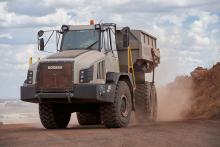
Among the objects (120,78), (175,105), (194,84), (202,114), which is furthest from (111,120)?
(194,84)

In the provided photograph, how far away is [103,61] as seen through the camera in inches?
602

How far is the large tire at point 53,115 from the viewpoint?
52.1ft

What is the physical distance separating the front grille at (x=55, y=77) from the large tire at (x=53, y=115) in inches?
46.2

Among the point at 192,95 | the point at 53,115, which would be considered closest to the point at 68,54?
the point at 53,115

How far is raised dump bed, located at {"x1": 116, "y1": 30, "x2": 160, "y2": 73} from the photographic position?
17250 mm

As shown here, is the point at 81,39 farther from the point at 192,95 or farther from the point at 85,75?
the point at 192,95

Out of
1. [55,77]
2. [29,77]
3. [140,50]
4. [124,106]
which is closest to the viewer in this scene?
[55,77]

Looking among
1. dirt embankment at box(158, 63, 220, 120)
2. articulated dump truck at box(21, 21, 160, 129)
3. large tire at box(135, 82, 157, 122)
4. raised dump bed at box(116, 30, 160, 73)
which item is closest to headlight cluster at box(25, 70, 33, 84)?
articulated dump truck at box(21, 21, 160, 129)

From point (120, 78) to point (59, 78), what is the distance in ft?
7.11

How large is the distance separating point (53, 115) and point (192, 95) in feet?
46.8

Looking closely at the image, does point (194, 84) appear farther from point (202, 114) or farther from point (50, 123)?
point (50, 123)

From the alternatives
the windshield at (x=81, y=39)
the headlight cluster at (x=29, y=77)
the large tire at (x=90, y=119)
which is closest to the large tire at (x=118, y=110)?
the windshield at (x=81, y=39)

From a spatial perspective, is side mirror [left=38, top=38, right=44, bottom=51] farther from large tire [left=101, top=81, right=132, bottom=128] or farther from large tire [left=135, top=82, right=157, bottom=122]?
large tire [left=135, top=82, right=157, bottom=122]

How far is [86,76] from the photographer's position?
47.6ft
